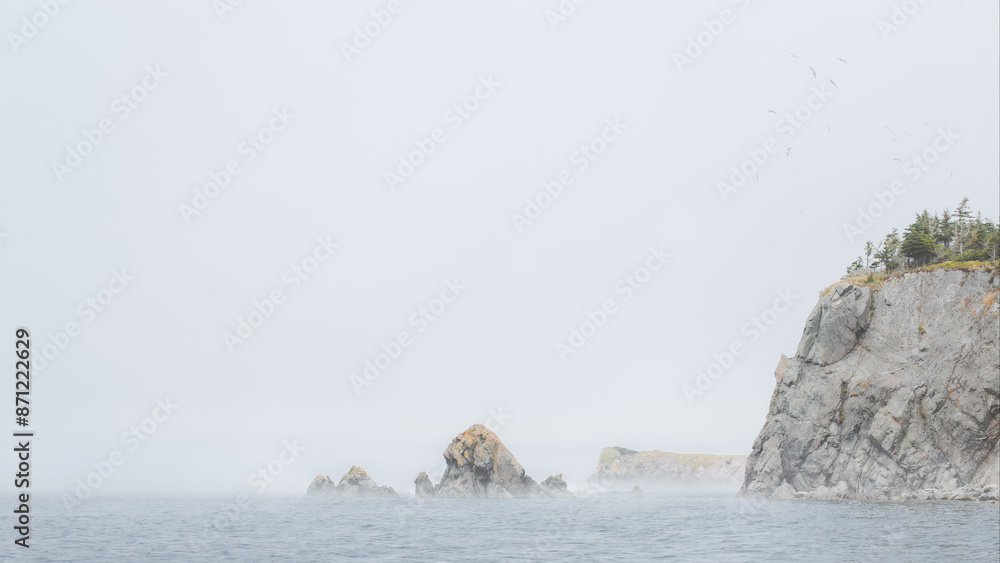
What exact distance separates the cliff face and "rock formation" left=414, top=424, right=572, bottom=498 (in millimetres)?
45526

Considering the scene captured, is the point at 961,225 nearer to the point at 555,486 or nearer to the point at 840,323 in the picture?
the point at 840,323

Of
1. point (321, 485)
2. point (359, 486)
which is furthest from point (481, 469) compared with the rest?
point (321, 485)

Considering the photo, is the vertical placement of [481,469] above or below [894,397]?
below

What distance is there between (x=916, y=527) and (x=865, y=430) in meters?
55.3

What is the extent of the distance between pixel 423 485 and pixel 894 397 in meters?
96.6

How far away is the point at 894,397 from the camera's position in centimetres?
9519

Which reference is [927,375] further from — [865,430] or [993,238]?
[993,238]

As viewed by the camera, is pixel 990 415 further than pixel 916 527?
Yes

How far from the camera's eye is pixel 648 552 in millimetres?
39719

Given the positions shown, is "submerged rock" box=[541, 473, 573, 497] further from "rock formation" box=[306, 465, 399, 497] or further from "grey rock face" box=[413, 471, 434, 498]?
"rock formation" box=[306, 465, 399, 497]

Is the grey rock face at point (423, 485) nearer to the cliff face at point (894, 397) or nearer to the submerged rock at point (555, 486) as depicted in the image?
the submerged rock at point (555, 486)

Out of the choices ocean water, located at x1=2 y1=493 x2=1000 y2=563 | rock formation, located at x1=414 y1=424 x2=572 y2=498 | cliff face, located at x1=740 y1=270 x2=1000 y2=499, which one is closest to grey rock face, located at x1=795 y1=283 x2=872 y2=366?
cliff face, located at x1=740 y1=270 x2=1000 y2=499

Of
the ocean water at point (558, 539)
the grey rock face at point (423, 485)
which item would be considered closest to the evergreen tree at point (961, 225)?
the ocean water at point (558, 539)

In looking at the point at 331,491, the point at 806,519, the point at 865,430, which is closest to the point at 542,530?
the point at 806,519
